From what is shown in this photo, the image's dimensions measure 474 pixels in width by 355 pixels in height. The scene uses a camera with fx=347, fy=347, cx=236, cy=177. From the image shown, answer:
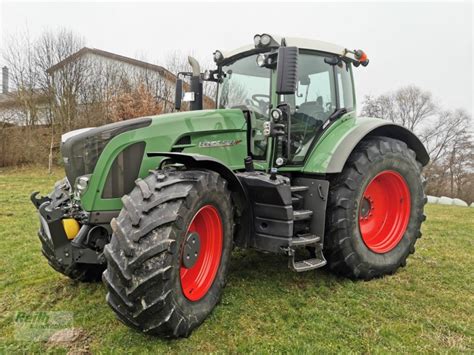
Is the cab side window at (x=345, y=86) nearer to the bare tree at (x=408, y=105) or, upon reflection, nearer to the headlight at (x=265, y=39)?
the headlight at (x=265, y=39)

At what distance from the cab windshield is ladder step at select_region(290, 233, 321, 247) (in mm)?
1237

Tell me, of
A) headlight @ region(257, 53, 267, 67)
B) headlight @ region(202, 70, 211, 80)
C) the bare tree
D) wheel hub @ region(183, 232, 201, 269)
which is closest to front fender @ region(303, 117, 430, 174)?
headlight @ region(257, 53, 267, 67)

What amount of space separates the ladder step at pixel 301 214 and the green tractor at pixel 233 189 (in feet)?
0.06

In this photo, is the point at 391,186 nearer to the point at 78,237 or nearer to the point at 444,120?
the point at 78,237

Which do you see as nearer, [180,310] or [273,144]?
[180,310]

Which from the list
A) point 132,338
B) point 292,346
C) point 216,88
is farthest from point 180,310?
point 216,88

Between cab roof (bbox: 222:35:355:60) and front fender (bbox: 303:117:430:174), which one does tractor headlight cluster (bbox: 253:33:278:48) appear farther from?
front fender (bbox: 303:117:430:174)

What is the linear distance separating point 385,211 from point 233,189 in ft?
6.63

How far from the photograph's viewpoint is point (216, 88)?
4.05m

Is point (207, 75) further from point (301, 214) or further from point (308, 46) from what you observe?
point (301, 214)

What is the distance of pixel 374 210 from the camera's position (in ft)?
12.8

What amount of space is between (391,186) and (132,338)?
3063 mm

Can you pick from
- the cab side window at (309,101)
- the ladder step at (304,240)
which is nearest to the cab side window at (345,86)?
the cab side window at (309,101)

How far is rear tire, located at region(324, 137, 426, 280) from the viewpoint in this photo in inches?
131
